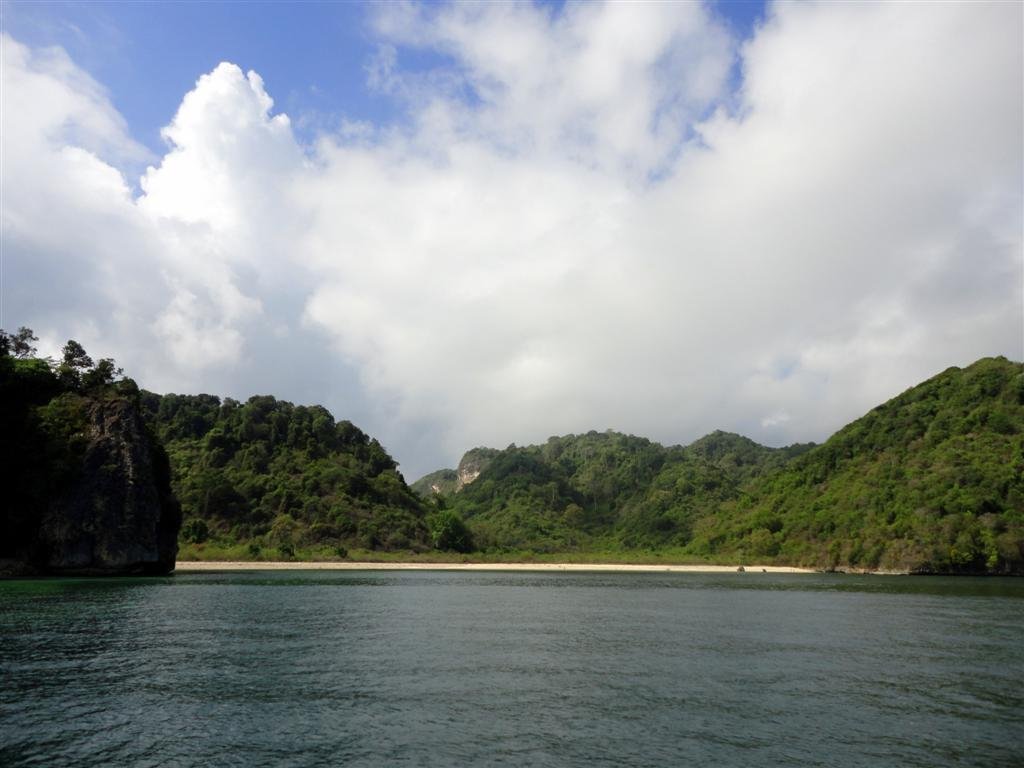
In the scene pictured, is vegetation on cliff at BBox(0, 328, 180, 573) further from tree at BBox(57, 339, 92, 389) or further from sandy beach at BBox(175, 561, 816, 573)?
sandy beach at BBox(175, 561, 816, 573)

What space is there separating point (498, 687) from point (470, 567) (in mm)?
156319

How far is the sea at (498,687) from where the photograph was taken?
23312mm

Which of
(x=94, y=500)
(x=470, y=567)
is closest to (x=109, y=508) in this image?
(x=94, y=500)

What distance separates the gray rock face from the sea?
36.1m

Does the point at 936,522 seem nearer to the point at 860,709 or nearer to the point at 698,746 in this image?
the point at 860,709

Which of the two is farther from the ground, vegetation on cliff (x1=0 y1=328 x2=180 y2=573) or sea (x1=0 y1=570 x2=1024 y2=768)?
vegetation on cliff (x1=0 y1=328 x2=180 y2=573)

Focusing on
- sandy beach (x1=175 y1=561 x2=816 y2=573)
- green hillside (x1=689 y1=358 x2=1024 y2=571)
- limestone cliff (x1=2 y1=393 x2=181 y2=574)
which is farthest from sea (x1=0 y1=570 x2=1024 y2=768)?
sandy beach (x1=175 y1=561 x2=816 y2=573)

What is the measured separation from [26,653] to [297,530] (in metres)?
150

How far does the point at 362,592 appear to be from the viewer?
90.2 m

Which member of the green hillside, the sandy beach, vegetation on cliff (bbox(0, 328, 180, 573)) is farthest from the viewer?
the sandy beach

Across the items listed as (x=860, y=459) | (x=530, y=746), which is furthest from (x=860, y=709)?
(x=860, y=459)

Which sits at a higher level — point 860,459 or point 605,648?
point 860,459

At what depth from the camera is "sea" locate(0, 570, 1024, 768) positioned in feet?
76.5

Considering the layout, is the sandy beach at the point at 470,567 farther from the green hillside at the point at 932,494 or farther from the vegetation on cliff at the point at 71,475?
the vegetation on cliff at the point at 71,475
